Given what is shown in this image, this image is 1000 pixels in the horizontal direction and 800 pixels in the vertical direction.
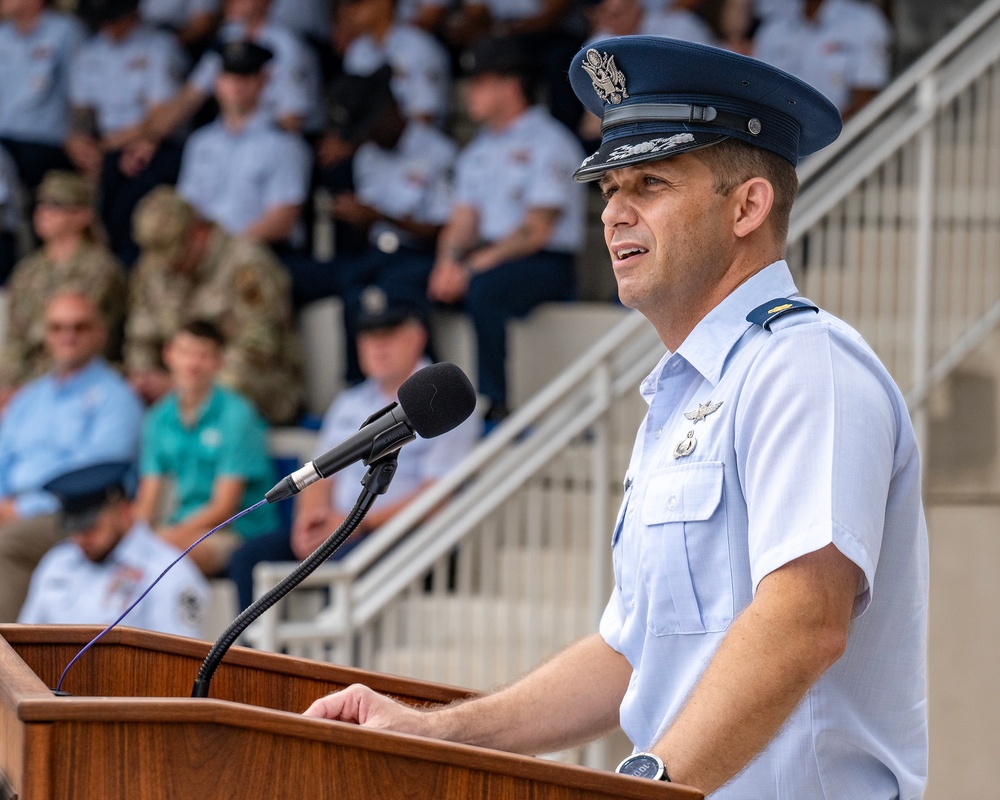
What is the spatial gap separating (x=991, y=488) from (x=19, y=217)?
15.9 feet

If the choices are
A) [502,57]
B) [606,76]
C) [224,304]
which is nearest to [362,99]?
[502,57]

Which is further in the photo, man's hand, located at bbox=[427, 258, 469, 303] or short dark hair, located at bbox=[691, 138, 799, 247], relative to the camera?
man's hand, located at bbox=[427, 258, 469, 303]

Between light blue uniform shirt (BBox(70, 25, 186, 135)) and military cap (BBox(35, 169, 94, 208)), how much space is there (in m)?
0.83

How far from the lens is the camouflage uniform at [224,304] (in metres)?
5.70

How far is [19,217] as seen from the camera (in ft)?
23.1

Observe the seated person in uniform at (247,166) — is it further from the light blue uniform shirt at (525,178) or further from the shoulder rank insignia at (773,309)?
the shoulder rank insignia at (773,309)

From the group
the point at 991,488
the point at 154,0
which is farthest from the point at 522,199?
the point at 154,0

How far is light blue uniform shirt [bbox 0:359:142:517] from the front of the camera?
5.48 metres

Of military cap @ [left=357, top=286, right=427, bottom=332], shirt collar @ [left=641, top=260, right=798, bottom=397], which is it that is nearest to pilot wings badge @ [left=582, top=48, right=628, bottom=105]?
shirt collar @ [left=641, top=260, right=798, bottom=397]

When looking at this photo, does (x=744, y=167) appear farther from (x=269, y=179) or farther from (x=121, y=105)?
(x=121, y=105)

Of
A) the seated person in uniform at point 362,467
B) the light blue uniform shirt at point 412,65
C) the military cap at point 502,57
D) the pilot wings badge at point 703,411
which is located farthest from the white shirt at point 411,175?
the pilot wings badge at point 703,411

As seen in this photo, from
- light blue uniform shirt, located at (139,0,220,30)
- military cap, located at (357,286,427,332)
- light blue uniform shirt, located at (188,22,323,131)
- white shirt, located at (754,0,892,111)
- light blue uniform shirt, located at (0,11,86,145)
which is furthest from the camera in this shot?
light blue uniform shirt, located at (139,0,220,30)

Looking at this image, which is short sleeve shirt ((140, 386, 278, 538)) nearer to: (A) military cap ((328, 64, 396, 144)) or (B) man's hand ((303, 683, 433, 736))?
(A) military cap ((328, 64, 396, 144))

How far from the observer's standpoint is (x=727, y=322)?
155cm
